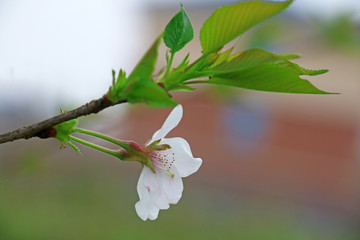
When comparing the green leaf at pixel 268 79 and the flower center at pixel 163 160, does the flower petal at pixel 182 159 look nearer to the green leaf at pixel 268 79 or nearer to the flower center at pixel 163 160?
the flower center at pixel 163 160

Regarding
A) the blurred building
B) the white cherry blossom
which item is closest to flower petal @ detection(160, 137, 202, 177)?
the white cherry blossom

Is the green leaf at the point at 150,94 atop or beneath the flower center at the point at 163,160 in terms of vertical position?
atop

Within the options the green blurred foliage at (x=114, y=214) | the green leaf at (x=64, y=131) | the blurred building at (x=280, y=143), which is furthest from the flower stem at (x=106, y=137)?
the blurred building at (x=280, y=143)

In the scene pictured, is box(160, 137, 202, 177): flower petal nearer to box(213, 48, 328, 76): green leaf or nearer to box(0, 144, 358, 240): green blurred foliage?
box(213, 48, 328, 76): green leaf

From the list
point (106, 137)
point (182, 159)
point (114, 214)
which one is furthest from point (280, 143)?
point (106, 137)

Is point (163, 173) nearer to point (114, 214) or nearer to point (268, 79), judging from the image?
point (268, 79)

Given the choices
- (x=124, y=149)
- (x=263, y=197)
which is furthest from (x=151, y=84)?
(x=263, y=197)
